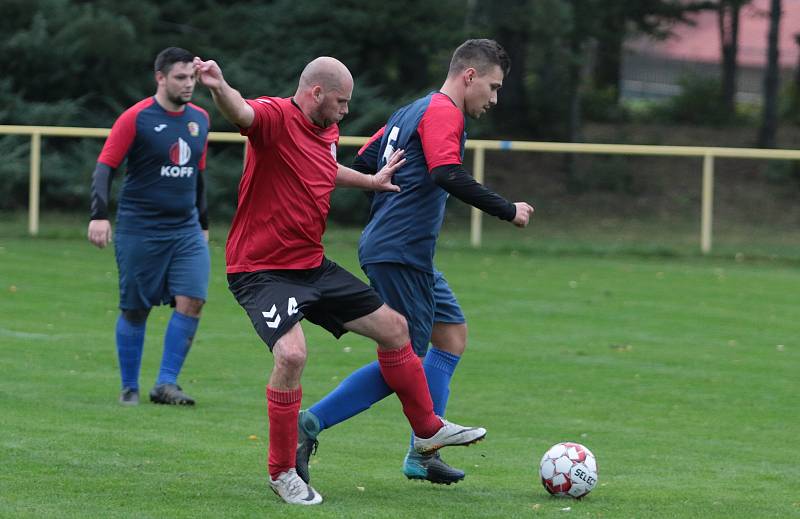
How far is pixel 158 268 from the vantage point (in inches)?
350

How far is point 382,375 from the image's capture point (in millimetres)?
6359

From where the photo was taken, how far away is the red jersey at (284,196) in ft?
19.7

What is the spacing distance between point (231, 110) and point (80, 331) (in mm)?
6883

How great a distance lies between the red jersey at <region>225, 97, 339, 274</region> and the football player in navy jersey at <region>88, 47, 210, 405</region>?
9.26 feet

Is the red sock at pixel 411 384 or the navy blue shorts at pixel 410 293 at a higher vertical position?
the navy blue shorts at pixel 410 293

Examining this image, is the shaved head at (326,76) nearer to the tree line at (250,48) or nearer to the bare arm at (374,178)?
the bare arm at (374,178)

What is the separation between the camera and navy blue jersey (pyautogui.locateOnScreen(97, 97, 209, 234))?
8844 millimetres

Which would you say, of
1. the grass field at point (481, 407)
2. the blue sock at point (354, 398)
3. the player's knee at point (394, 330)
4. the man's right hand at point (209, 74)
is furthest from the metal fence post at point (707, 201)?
the man's right hand at point (209, 74)

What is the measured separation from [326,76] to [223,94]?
601 millimetres

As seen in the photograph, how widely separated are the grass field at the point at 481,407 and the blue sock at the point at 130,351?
8.8 inches

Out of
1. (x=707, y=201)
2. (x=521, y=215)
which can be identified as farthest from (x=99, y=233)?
(x=707, y=201)

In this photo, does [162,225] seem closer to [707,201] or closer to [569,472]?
[569,472]

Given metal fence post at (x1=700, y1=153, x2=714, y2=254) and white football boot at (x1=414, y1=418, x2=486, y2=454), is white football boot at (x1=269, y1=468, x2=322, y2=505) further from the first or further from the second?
metal fence post at (x1=700, y1=153, x2=714, y2=254)

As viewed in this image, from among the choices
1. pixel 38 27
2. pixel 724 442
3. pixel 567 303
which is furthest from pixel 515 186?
A: pixel 724 442
